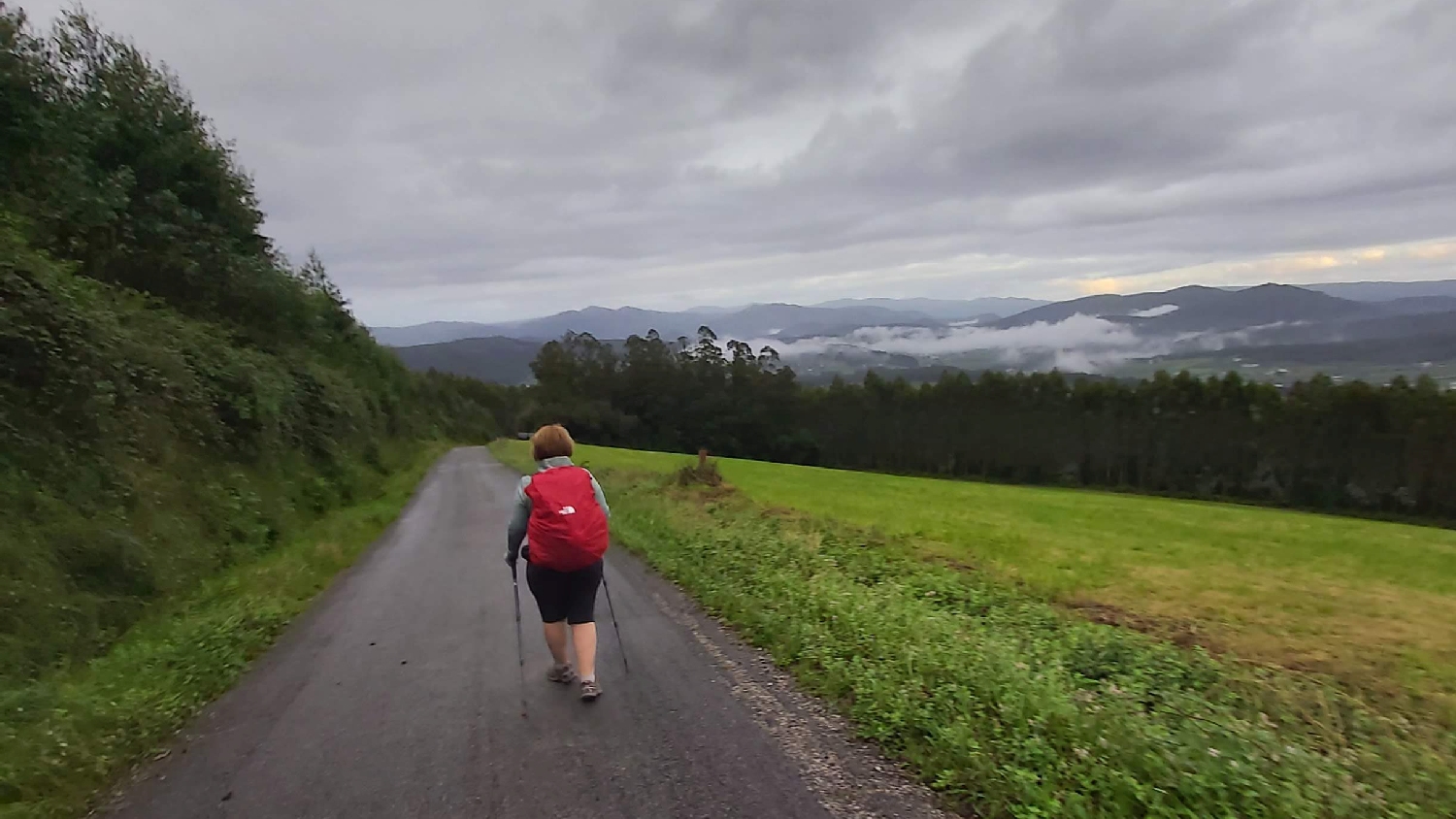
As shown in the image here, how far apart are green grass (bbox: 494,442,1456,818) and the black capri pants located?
1733 millimetres

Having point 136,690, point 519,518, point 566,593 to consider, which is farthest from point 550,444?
point 136,690

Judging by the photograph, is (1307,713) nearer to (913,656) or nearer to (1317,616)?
(913,656)

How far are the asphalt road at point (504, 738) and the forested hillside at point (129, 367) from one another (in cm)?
243

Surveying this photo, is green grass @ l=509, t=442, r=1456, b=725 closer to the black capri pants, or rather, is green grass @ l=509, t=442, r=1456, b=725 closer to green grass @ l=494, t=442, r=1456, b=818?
green grass @ l=494, t=442, r=1456, b=818

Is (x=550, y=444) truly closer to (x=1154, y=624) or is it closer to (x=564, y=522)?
(x=564, y=522)

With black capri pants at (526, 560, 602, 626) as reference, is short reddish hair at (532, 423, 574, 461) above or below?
above

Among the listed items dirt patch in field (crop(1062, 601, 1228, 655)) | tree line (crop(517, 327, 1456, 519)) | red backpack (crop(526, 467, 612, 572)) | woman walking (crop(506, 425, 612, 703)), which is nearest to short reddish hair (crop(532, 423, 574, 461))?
woman walking (crop(506, 425, 612, 703))

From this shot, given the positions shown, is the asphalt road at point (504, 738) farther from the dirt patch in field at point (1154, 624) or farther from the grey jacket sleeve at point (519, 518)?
the dirt patch in field at point (1154, 624)

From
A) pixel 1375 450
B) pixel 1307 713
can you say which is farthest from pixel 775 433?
pixel 1307 713

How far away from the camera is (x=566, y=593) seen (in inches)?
247

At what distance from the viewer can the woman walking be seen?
601 centimetres

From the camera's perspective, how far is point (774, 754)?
4.95m

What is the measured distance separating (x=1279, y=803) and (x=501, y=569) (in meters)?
9.52

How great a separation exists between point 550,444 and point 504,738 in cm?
216
